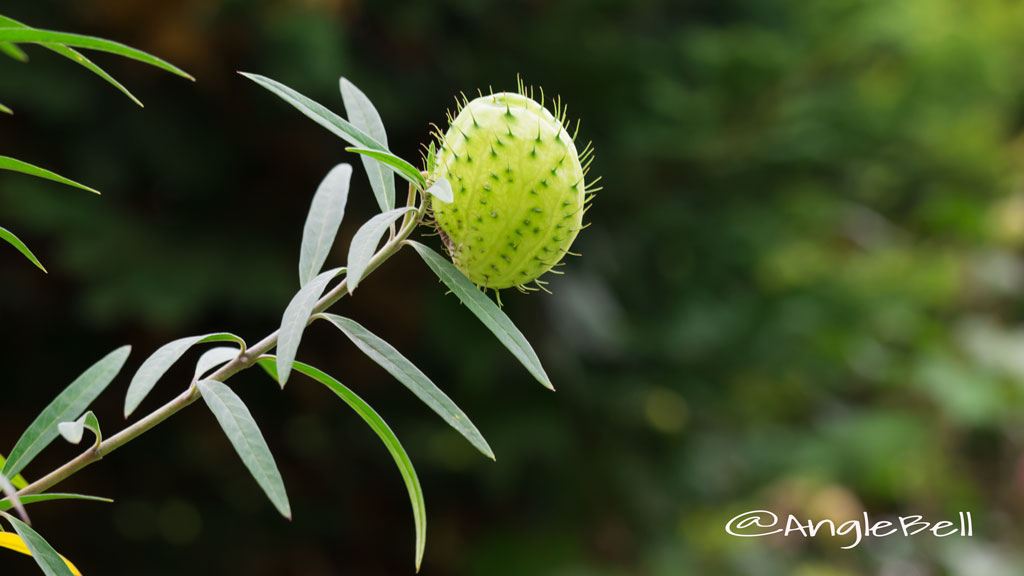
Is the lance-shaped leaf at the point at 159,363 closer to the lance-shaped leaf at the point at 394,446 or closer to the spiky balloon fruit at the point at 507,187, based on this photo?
the lance-shaped leaf at the point at 394,446

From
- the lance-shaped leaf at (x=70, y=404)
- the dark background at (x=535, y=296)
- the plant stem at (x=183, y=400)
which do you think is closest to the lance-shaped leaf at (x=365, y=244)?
the plant stem at (x=183, y=400)

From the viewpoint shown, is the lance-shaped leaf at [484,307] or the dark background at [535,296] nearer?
the lance-shaped leaf at [484,307]

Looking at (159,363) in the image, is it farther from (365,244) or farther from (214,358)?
(365,244)

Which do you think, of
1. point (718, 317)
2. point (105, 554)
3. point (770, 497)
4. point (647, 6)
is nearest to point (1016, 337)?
point (770, 497)

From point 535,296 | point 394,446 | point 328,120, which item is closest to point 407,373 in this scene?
point 394,446

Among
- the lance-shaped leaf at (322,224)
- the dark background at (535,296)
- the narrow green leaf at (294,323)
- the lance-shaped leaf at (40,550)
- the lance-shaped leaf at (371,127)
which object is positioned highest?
the dark background at (535,296)

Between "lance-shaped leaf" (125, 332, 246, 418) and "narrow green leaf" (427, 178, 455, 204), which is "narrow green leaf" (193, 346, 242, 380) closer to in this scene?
"lance-shaped leaf" (125, 332, 246, 418)
